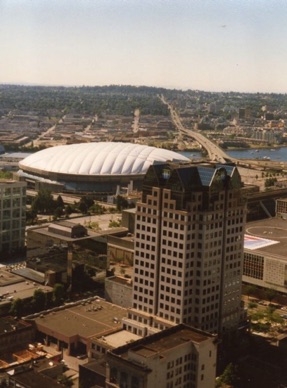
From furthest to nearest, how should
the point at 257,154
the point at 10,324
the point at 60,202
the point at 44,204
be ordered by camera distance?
the point at 257,154 < the point at 60,202 < the point at 44,204 < the point at 10,324

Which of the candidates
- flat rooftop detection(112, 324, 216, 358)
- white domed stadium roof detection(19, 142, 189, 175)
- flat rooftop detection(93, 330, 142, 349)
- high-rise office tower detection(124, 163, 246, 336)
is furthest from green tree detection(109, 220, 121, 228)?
flat rooftop detection(112, 324, 216, 358)

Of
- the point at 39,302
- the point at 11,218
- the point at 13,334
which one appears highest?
the point at 11,218

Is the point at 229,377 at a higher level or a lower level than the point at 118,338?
lower

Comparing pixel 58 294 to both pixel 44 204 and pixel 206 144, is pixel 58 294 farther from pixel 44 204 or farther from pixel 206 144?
pixel 206 144

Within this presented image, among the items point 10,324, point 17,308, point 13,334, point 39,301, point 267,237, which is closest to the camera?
point 13,334

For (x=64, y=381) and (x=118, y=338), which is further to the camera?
(x=118, y=338)

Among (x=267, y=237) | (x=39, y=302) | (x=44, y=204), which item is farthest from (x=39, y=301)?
(x=44, y=204)

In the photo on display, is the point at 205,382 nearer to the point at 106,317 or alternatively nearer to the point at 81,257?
the point at 106,317

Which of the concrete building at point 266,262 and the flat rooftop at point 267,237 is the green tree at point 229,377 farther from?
the flat rooftop at point 267,237

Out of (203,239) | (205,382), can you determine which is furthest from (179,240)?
(205,382)
